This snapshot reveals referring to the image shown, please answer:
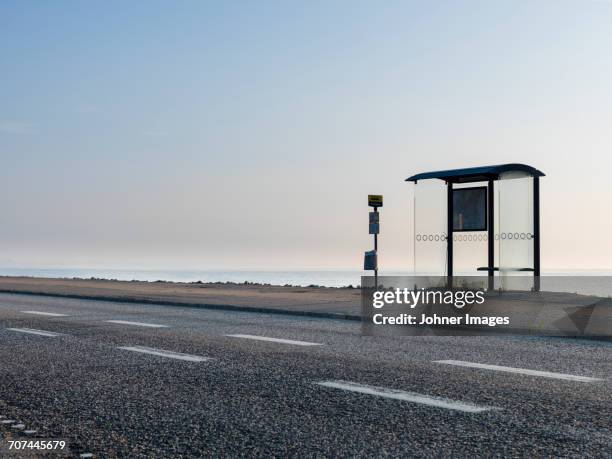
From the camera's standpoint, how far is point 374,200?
24.3 metres

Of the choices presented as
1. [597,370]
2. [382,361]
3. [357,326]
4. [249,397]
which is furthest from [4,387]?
[357,326]

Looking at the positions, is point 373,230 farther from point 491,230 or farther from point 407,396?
point 407,396

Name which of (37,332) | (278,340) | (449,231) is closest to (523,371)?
(278,340)

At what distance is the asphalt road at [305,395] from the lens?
18.5 ft

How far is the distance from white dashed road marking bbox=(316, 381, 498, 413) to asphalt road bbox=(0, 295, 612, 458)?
2cm

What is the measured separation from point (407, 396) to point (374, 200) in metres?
17.2

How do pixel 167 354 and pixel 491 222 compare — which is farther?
pixel 491 222

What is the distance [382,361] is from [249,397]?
2.92 meters

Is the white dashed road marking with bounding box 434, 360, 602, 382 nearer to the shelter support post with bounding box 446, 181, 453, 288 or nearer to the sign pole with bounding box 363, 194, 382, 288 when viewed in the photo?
the sign pole with bounding box 363, 194, 382, 288

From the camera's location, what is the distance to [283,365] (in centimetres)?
946

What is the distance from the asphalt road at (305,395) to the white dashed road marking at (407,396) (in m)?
0.02

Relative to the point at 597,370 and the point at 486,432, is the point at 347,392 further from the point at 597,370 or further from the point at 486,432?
the point at 597,370

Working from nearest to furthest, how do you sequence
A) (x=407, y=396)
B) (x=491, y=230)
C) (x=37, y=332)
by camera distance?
(x=407, y=396), (x=37, y=332), (x=491, y=230)

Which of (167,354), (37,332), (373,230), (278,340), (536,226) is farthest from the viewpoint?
(373,230)
